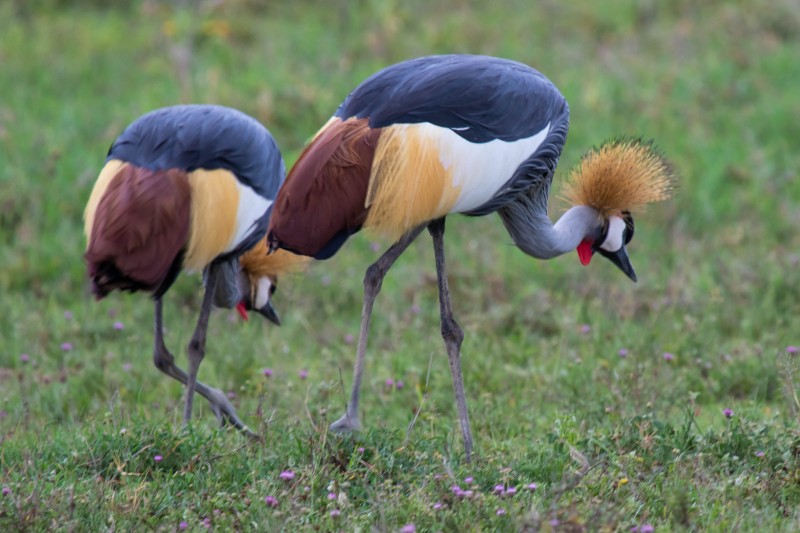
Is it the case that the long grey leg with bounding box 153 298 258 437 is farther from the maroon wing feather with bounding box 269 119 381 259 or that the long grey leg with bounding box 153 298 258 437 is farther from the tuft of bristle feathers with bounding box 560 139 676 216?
the tuft of bristle feathers with bounding box 560 139 676 216

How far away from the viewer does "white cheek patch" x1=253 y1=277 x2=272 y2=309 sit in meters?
5.26

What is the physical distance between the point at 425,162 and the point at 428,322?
2.22 metres

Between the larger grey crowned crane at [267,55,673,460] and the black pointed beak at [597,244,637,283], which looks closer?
the larger grey crowned crane at [267,55,673,460]

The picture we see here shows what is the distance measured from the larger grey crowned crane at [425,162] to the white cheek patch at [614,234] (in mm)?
439

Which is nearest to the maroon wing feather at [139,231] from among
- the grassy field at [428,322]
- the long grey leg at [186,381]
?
the grassy field at [428,322]

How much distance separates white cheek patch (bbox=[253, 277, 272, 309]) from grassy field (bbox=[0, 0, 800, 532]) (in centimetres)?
31

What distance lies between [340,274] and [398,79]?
255 centimetres

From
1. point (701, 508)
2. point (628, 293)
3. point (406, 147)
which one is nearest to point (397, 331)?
point (628, 293)

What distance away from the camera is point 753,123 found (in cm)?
798

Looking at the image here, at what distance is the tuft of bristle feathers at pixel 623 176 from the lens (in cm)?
458

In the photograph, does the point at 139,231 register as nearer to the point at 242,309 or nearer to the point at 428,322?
the point at 242,309

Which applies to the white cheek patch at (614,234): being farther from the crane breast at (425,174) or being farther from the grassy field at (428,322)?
the crane breast at (425,174)

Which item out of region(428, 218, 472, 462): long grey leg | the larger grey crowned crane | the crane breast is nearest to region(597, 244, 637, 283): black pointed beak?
the larger grey crowned crane

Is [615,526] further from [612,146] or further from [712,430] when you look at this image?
[612,146]
